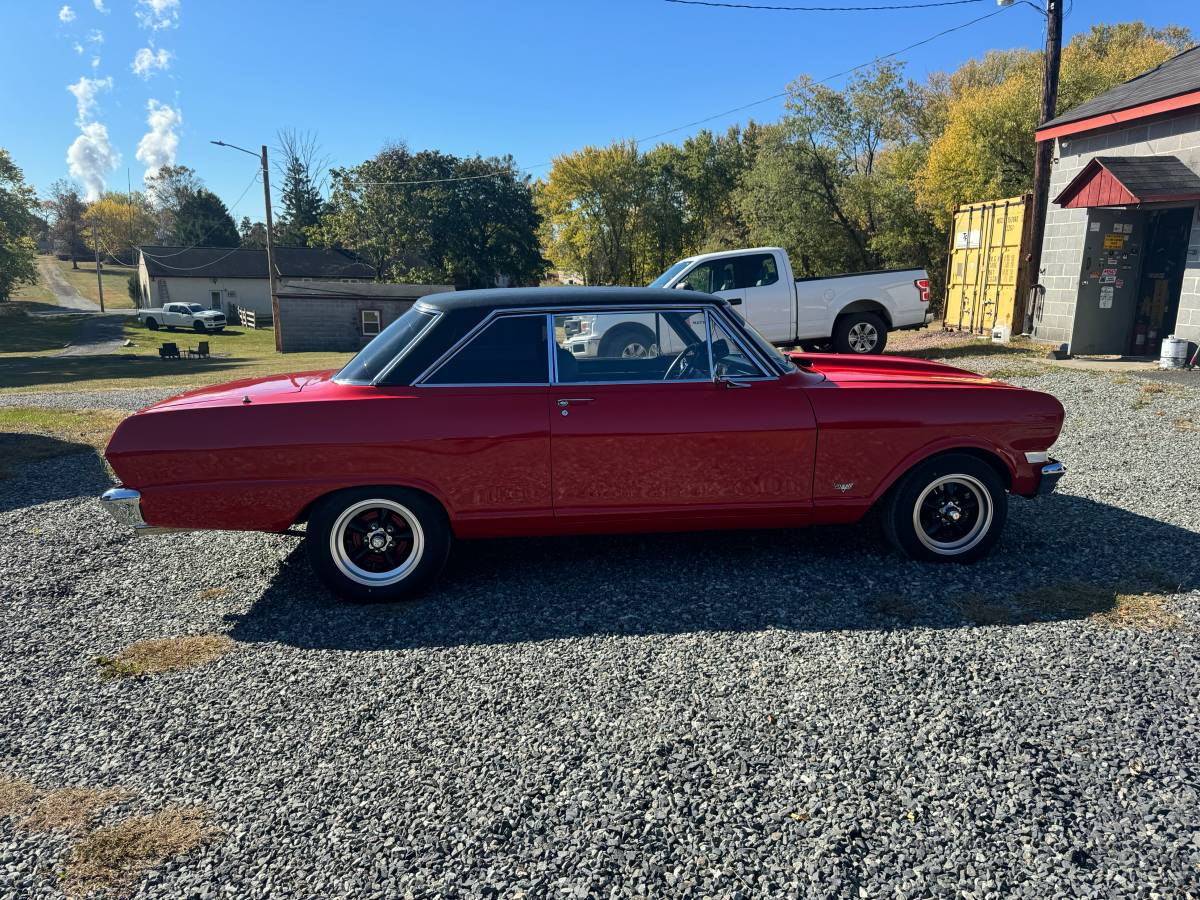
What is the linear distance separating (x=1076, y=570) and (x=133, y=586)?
213 inches

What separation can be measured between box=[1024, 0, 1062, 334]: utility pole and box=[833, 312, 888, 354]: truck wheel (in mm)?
4233

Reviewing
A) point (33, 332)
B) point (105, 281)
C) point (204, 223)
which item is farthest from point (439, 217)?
point (105, 281)

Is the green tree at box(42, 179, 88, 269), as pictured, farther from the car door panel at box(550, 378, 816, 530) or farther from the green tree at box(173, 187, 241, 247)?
the car door panel at box(550, 378, 816, 530)

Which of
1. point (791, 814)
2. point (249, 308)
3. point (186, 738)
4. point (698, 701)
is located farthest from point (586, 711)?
point (249, 308)

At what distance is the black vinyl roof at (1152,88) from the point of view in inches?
457

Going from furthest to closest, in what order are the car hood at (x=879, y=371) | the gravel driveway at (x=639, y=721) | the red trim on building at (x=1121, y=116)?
the red trim on building at (x=1121, y=116) → the car hood at (x=879, y=371) → the gravel driveway at (x=639, y=721)

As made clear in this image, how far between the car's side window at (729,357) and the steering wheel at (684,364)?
4.0 inches

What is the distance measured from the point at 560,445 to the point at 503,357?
1.94 ft

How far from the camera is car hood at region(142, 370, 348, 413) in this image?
13.4 ft

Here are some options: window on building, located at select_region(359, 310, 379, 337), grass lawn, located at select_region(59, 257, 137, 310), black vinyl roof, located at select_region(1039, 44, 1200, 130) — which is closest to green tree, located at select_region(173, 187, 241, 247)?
grass lawn, located at select_region(59, 257, 137, 310)

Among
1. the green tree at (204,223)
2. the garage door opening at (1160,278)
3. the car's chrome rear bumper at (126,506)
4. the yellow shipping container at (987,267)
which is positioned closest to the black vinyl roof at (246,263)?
the green tree at (204,223)

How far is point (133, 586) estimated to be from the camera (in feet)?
14.8

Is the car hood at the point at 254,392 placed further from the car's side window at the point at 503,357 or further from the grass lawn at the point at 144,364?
the grass lawn at the point at 144,364

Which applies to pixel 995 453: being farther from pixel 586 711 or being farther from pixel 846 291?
pixel 846 291
